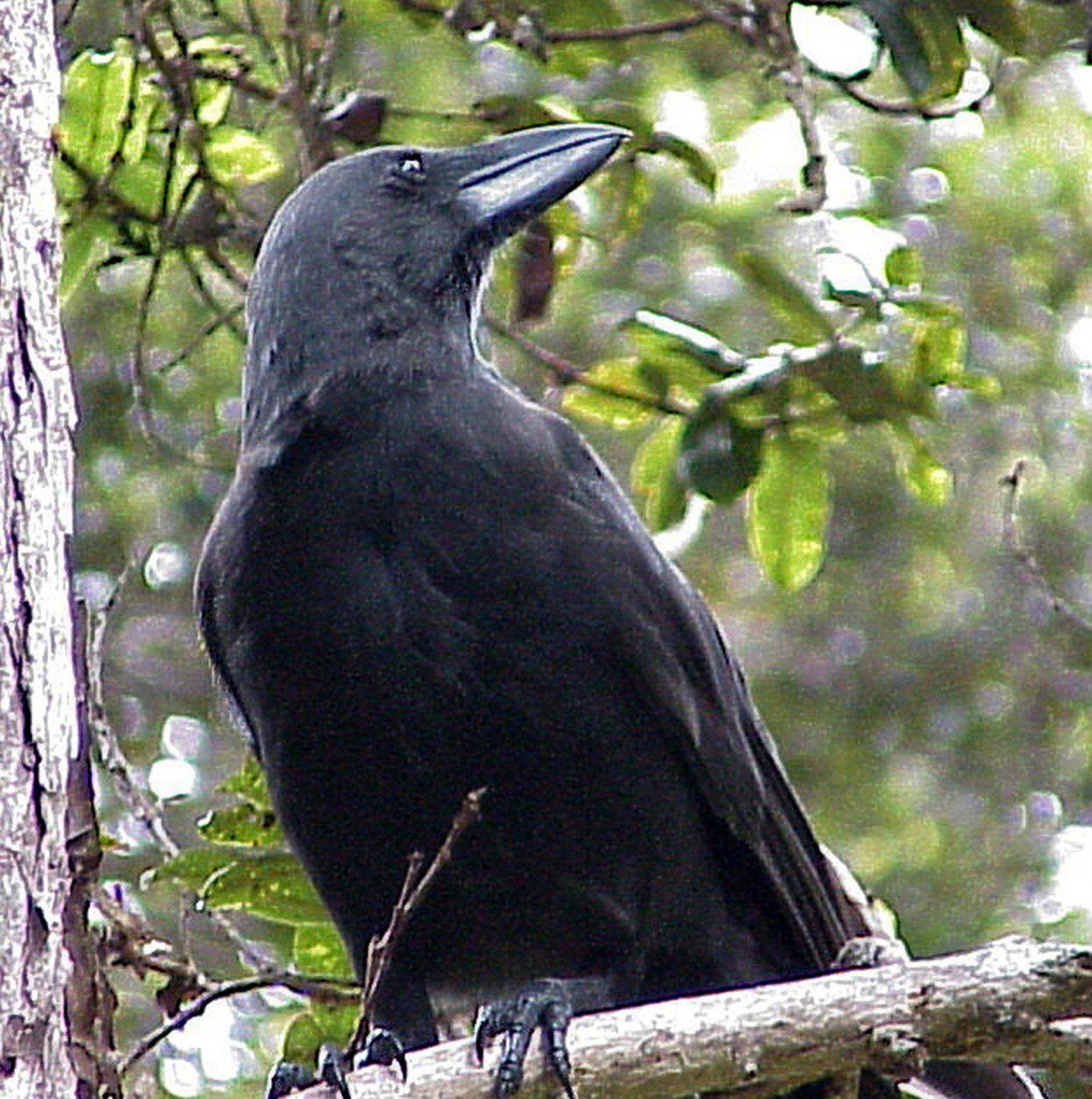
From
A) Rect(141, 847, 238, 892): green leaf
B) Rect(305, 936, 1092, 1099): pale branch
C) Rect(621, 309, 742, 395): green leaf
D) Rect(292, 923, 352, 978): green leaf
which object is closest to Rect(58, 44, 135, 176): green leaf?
Rect(621, 309, 742, 395): green leaf

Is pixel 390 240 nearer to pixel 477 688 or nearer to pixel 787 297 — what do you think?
pixel 787 297

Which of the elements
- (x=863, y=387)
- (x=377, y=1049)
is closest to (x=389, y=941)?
(x=377, y=1049)

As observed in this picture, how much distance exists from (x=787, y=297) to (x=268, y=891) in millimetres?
1290

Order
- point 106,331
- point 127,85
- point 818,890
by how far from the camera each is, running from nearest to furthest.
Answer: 1. point 818,890
2. point 127,85
3. point 106,331

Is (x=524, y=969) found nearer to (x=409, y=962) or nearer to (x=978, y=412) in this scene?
(x=409, y=962)

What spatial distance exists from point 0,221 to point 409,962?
132cm

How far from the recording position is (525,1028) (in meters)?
2.79

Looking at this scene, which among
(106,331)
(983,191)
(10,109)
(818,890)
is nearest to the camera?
(10,109)

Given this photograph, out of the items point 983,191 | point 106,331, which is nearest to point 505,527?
point 106,331

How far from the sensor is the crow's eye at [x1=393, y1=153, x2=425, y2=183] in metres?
3.75

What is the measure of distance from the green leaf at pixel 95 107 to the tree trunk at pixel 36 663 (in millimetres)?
1070

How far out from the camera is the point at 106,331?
586 centimetres

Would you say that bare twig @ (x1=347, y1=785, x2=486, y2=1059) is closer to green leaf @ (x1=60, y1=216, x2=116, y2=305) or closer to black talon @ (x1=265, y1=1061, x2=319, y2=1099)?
black talon @ (x1=265, y1=1061, x2=319, y2=1099)

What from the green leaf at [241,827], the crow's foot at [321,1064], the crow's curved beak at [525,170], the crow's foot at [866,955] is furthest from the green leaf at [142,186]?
the crow's foot at [866,955]
